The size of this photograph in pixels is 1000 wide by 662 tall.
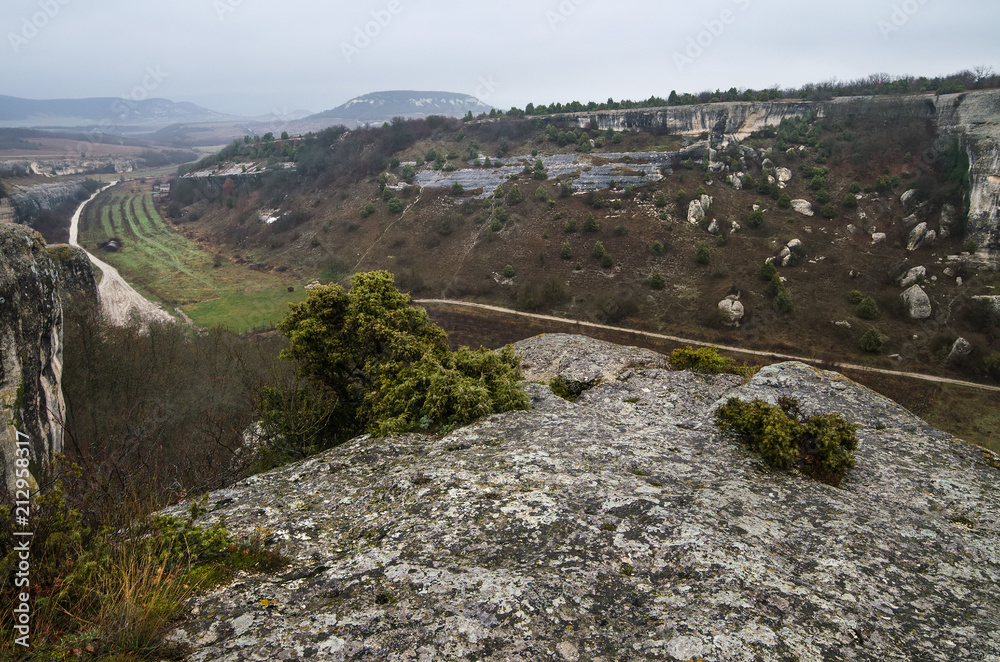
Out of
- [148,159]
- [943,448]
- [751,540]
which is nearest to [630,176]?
[943,448]

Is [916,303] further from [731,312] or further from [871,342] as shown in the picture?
[731,312]

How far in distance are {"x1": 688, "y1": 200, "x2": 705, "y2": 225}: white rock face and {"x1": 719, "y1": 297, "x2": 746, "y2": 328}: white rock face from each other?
61.2ft

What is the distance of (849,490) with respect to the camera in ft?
28.1

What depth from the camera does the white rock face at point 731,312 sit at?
4434 centimetres

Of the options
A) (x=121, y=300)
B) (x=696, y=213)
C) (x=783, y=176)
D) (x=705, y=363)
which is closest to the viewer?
(x=705, y=363)

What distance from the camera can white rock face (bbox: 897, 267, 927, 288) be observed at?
45.6 meters

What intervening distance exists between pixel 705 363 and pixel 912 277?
149 feet

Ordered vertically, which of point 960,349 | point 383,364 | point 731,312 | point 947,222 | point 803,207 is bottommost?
point 960,349

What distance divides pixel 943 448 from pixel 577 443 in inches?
311

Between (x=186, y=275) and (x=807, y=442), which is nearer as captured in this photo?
(x=807, y=442)

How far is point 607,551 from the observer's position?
6227 millimetres

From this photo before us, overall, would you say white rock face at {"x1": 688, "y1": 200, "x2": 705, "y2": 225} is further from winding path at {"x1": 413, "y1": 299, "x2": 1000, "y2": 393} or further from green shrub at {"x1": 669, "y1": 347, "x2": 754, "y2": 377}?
green shrub at {"x1": 669, "y1": 347, "x2": 754, "y2": 377}

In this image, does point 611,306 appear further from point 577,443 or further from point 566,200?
point 577,443

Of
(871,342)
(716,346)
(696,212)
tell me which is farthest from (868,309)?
(696,212)
